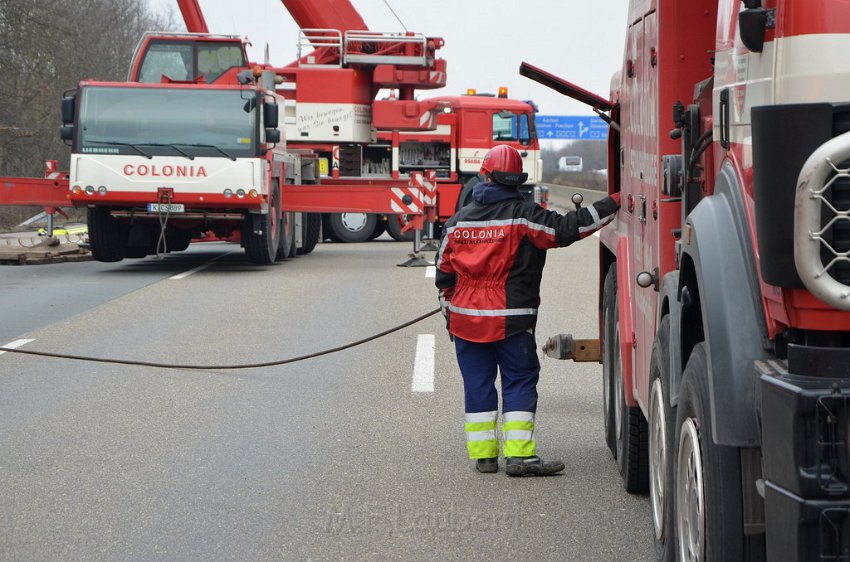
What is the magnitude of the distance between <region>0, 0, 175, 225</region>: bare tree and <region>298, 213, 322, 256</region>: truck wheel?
939 cm

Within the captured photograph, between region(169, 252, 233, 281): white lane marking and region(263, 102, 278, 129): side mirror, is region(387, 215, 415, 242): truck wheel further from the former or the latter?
region(263, 102, 278, 129): side mirror

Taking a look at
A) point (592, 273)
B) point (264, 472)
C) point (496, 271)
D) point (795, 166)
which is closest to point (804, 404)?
point (795, 166)

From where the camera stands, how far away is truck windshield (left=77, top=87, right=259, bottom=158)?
1952 centimetres

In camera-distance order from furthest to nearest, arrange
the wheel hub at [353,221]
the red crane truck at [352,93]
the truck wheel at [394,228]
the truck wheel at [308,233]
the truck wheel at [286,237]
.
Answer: the truck wheel at [394,228] → the wheel hub at [353,221] → the red crane truck at [352,93] → the truck wheel at [308,233] → the truck wheel at [286,237]

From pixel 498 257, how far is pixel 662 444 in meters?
2.09

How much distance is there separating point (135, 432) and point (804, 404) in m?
5.56

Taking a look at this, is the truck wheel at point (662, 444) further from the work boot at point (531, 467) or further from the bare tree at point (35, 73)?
the bare tree at point (35, 73)

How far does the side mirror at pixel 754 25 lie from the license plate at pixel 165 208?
16428mm

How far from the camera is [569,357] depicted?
813 centimetres

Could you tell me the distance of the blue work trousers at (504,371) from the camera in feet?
22.7

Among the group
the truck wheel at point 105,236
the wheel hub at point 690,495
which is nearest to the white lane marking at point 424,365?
the wheel hub at point 690,495

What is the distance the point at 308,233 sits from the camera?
24953mm

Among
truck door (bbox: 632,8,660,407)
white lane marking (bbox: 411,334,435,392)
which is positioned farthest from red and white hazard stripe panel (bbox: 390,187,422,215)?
truck door (bbox: 632,8,660,407)

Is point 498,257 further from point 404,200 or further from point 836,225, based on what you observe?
point 404,200
